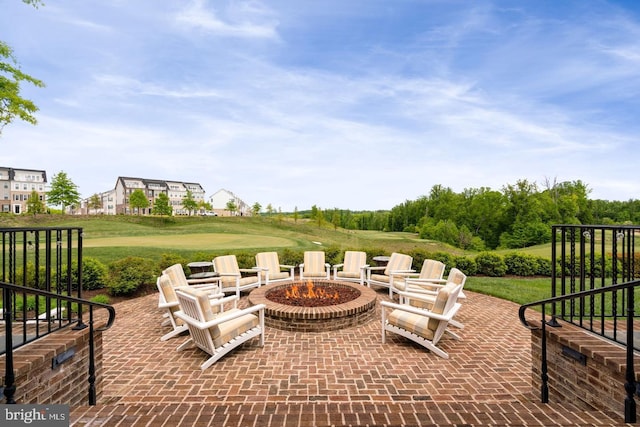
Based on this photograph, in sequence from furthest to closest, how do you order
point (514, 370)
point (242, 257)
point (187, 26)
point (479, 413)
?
point (242, 257), point (187, 26), point (514, 370), point (479, 413)

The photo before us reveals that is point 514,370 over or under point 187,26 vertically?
under

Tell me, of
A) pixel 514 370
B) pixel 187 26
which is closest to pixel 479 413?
pixel 514 370

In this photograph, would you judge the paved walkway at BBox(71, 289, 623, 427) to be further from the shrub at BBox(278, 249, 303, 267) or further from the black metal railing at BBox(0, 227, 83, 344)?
the shrub at BBox(278, 249, 303, 267)

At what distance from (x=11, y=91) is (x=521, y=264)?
64.3 ft

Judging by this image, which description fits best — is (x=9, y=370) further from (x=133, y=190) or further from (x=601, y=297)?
(x=133, y=190)

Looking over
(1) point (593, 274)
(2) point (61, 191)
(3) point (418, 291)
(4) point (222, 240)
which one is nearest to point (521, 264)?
(3) point (418, 291)

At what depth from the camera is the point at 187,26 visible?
30.6 feet

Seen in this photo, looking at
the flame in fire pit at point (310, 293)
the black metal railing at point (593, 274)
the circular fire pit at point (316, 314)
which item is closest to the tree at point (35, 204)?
the flame in fire pit at point (310, 293)

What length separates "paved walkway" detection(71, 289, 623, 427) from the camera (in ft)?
7.41

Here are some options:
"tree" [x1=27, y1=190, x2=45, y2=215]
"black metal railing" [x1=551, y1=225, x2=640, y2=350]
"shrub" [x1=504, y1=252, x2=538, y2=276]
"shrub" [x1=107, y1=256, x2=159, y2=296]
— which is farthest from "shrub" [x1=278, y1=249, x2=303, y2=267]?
"tree" [x1=27, y1=190, x2=45, y2=215]

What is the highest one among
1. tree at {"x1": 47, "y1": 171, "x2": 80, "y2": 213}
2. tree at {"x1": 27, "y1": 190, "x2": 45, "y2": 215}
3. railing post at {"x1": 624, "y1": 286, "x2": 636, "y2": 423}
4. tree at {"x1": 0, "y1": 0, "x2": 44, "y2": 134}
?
tree at {"x1": 0, "y1": 0, "x2": 44, "y2": 134}

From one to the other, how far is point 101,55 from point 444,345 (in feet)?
41.6

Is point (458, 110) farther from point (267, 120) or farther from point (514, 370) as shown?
point (514, 370)

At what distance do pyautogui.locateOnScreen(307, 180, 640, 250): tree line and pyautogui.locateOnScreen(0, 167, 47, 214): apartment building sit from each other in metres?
43.7
